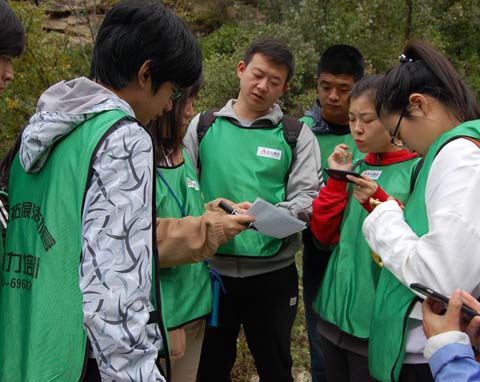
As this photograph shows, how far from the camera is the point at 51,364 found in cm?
146

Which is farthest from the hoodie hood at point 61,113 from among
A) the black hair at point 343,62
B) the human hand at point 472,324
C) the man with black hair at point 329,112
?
the black hair at point 343,62

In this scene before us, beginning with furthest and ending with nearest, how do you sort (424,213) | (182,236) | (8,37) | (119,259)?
(182,236) < (424,213) < (8,37) < (119,259)

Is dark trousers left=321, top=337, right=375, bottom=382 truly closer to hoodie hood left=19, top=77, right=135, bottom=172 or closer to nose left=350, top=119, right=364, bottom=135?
nose left=350, top=119, right=364, bottom=135

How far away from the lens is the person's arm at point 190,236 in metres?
2.27

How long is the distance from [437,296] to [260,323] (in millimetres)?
1635

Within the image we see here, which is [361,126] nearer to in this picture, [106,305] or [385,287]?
[385,287]

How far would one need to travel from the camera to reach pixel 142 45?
159cm

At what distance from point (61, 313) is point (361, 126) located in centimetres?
176

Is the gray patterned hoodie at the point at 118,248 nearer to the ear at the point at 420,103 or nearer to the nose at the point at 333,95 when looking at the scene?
the ear at the point at 420,103

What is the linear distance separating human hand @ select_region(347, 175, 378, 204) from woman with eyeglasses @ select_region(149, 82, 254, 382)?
1.61 ft

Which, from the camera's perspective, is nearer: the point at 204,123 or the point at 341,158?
the point at 341,158

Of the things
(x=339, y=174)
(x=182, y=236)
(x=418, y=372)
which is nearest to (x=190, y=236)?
(x=182, y=236)

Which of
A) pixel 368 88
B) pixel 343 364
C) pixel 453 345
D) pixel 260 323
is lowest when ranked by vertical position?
pixel 260 323

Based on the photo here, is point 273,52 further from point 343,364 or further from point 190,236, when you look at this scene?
point 343,364
